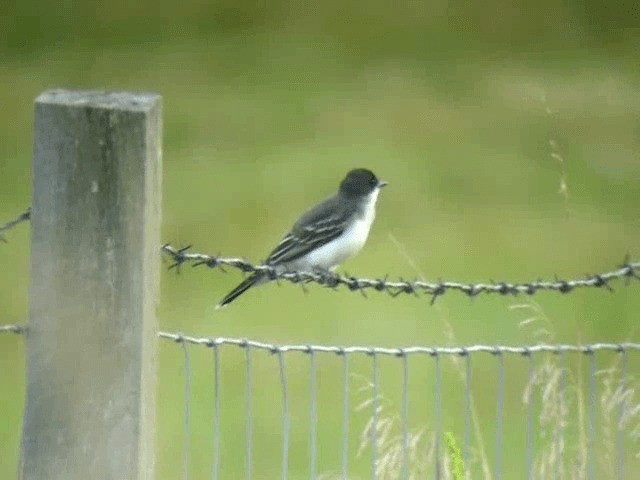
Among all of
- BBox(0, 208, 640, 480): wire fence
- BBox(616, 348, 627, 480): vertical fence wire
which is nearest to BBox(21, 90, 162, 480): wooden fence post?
BBox(0, 208, 640, 480): wire fence

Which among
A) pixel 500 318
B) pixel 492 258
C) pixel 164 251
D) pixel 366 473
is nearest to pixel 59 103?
pixel 164 251

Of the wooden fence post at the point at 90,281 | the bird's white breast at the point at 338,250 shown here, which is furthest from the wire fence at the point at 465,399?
the bird's white breast at the point at 338,250

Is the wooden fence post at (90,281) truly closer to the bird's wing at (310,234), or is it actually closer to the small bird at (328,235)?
the small bird at (328,235)

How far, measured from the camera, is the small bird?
8422 mm

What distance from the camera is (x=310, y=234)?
336 inches

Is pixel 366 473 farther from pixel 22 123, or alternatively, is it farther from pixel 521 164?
pixel 22 123

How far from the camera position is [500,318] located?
14.0 meters

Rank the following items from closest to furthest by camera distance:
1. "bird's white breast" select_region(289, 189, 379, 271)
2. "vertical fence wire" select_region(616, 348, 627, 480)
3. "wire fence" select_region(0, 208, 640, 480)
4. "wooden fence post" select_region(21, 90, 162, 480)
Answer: "wooden fence post" select_region(21, 90, 162, 480)
"wire fence" select_region(0, 208, 640, 480)
"vertical fence wire" select_region(616, 348, 627, 480)
"bird's white breast" select_region(289, 189, 379, 271)

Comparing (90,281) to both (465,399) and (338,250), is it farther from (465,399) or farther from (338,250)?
(338,250)

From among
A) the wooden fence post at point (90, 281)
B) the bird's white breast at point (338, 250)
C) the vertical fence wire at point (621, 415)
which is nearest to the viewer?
the wooden fence post at point (90, 281)

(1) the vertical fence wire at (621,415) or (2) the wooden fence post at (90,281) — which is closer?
(2) the wooden fence post at (90,281)

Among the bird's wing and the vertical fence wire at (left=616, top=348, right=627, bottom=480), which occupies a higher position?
the bird's wing

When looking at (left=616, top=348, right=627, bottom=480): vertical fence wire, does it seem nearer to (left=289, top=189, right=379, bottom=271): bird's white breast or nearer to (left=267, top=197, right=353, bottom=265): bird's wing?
(left=289, top=189, right=379, bottom=271): bird's white breast

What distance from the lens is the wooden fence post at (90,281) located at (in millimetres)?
3984
